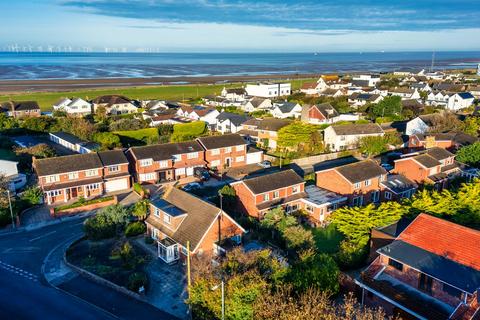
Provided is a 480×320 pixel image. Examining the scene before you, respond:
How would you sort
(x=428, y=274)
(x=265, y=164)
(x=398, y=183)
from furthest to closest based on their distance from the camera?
(x=265, y=164)
(x=398, y=183)
(x=428, y=274)

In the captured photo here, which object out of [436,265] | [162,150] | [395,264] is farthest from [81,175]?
[436,265]

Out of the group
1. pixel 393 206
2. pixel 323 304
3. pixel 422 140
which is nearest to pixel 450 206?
pixel 393 206

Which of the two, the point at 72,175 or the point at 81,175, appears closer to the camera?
the point at 72,175

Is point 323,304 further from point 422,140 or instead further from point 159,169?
point 422,140

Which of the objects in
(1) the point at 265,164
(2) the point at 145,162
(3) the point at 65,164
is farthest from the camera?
(1) the point at 265,164

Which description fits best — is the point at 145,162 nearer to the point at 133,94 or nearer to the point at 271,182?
the point at 271,182

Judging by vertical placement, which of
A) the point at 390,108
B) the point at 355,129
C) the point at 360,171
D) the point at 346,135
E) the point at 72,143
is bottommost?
the point at 72,143

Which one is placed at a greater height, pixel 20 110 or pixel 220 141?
pixel 20 110
